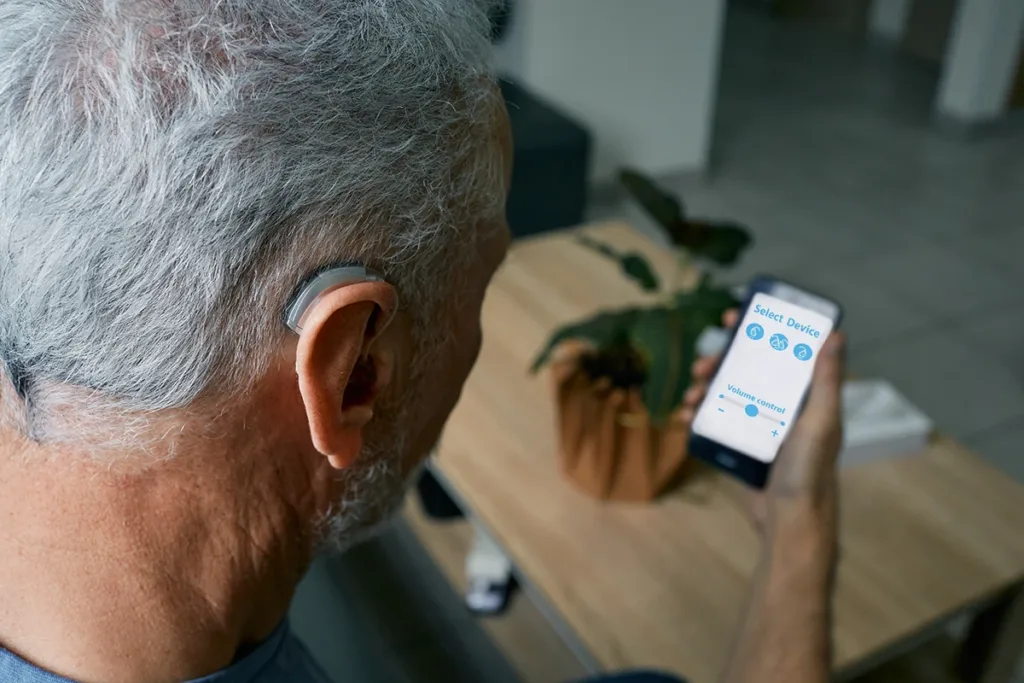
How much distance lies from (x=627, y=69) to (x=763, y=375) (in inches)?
95.1

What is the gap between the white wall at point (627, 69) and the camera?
9.52 ft

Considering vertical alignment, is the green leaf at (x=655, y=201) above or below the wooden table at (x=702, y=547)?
above

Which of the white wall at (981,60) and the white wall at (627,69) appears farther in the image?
the white wall at (981,60)

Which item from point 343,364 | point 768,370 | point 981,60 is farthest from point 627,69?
point 343,364

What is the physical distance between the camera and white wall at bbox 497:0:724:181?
290 centimetres

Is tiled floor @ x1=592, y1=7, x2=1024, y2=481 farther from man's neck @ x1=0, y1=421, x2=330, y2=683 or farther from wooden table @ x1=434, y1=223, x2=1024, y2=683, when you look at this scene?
man's neck @ x1=0, y1=421, x2=330, y2=683

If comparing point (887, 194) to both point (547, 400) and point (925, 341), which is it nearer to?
point (925, 341)

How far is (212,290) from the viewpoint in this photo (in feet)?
1.59

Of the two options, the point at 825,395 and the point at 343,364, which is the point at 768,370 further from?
the point at 343,364

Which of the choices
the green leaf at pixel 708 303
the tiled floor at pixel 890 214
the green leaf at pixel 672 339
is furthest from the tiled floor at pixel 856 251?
the green leaf at pixel 708 303

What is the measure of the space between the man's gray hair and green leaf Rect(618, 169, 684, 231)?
0.62m

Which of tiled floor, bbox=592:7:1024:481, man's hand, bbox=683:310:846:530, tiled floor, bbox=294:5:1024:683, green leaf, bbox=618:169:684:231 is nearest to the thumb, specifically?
man's hand, bbox=683:310:846:530

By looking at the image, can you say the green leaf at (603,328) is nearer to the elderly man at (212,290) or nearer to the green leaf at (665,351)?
the green leaf at (665,351)

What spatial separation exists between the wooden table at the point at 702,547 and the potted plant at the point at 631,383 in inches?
2.3
